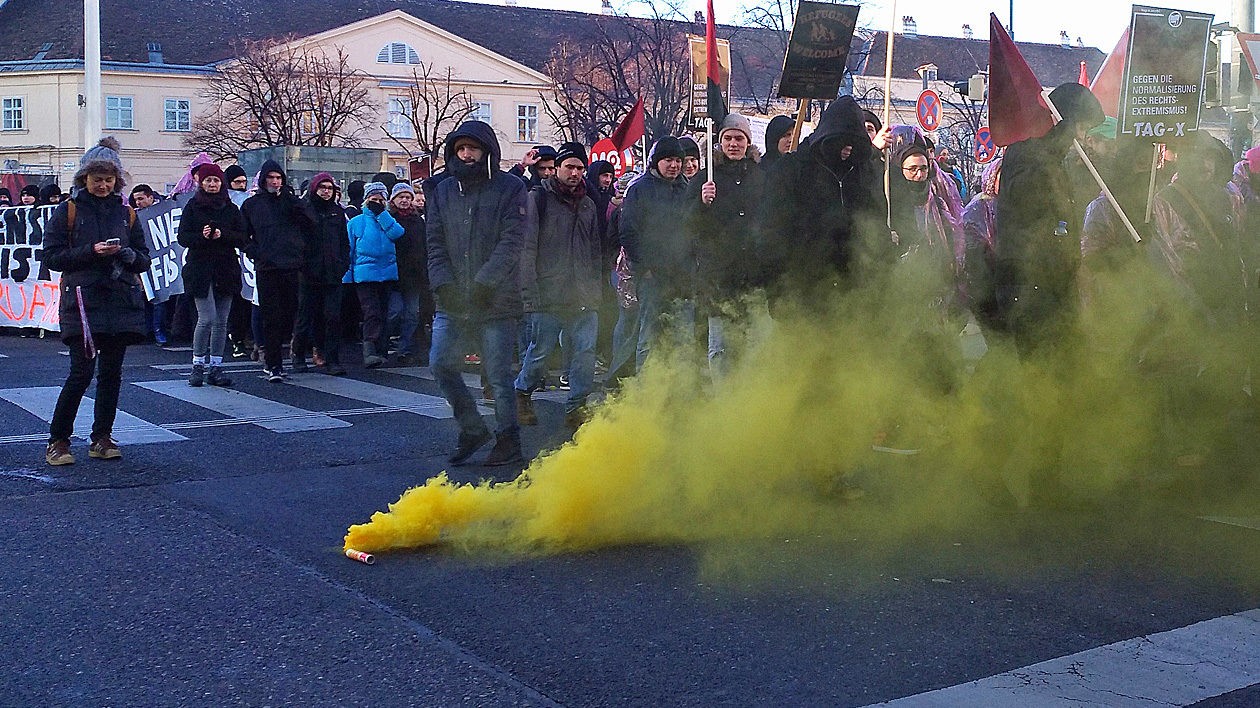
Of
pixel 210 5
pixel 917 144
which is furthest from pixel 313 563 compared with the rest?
pixel 210 5

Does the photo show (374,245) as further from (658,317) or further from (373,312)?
(658,317)

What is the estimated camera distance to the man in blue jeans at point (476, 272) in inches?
269

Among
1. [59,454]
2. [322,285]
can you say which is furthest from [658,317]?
[322,285]

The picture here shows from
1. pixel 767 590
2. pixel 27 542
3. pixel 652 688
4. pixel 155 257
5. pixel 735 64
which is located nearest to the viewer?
pixel 652 688

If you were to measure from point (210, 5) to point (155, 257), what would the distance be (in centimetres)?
4821

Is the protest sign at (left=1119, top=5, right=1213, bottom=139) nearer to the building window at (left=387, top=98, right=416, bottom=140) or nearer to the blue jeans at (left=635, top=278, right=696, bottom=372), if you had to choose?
the blue jeans at (left=635, top=278, right=696, bottom=372)

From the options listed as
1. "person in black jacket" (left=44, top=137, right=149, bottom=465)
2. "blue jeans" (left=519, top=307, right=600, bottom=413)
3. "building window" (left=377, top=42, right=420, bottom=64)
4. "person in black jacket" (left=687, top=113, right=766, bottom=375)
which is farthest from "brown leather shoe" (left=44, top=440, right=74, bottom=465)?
"building window" (left=377, top=42, right=420, bottom=64)

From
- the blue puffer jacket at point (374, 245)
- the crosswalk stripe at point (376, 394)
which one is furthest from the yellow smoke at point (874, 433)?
the blue puffer jacket at point (374, 245)

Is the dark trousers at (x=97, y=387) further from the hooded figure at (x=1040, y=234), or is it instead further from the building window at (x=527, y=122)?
the building window at (x=527, y=122)

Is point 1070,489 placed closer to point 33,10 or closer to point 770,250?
point 770,250

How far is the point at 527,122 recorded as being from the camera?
199 feet

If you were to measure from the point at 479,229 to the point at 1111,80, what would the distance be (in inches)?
166

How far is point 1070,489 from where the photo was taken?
236 inches

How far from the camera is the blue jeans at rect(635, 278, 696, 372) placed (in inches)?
314
